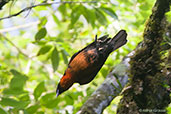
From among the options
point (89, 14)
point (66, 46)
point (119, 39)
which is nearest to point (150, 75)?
point (119, 39)

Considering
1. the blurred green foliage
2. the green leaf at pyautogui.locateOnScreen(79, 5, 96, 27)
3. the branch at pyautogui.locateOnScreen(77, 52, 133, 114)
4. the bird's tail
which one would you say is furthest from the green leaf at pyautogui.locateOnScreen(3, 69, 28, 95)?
the green leaf at pyautogui.locateOnScreen(79, 5, 96, 27)

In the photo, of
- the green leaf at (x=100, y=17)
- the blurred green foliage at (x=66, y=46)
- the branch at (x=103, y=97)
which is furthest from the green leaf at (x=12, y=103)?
the green leaf at (x=100, y=17)

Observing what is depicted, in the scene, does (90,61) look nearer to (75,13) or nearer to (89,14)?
(89,14)

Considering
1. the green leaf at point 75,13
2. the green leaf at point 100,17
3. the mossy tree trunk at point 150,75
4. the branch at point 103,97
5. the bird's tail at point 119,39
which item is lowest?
the branch at point 103,97

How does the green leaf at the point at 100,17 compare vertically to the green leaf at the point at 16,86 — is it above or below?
above

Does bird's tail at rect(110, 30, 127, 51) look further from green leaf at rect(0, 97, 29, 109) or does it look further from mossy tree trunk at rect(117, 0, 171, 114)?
green leaf at rect(0, 97, 29, 109)

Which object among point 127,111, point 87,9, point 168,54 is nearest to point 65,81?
point 127,111

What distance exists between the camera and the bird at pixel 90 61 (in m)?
2.39

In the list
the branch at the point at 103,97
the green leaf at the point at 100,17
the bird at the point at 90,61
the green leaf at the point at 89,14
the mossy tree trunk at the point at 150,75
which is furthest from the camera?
the green leaf at the point at 89,14

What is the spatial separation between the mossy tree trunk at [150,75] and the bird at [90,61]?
1.02 ft

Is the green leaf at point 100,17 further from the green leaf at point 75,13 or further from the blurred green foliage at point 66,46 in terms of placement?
the green leaf at point 75,13

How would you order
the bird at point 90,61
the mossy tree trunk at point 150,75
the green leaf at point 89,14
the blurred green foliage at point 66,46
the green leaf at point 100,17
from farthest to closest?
the green leaf at point 89,14
the green leaf at point 100,17
the blurred green foliage at point 66,46
the bird at point 90,61
the mossy tree trunk at point 150,75

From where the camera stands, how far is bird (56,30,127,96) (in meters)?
2.39

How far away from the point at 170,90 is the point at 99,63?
72cm
